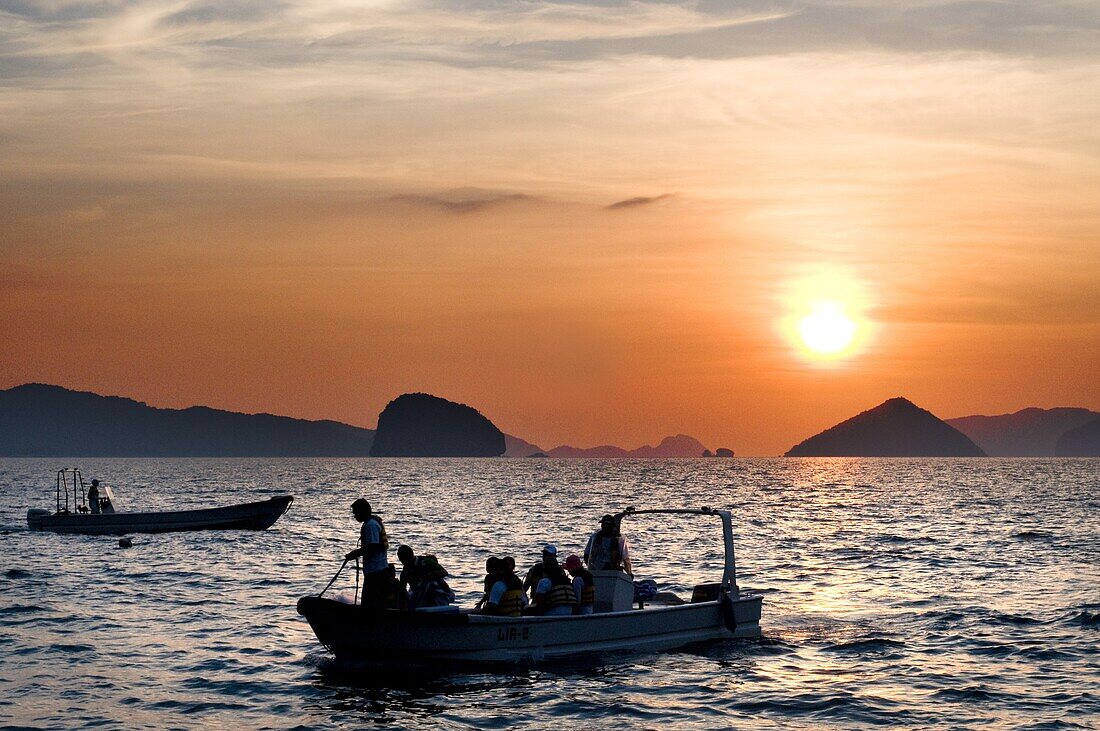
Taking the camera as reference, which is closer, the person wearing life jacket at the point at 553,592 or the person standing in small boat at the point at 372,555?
the person standing in small boat at the point at 372,555

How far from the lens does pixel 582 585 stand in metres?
27.0

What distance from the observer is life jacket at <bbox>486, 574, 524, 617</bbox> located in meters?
25.7

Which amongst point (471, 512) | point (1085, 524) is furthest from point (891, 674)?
point (471, 512)

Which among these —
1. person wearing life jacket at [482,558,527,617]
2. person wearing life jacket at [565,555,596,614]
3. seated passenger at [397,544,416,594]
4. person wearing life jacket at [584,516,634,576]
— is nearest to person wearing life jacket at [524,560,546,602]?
person wearing life jacket at [565,555,596,614]

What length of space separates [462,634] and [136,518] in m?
46.6

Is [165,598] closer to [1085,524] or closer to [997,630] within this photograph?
[997,630]

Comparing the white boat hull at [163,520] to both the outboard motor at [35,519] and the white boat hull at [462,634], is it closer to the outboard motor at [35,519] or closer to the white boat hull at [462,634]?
the outboard motor at [35,519]

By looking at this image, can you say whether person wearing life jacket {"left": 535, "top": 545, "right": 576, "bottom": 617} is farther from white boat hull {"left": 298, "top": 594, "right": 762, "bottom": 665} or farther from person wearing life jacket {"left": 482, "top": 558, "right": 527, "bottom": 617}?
person wearing life jacket {"left": 482, "top": 558, "right": 527, "bottom": 617}

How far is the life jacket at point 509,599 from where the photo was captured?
84.4 ft

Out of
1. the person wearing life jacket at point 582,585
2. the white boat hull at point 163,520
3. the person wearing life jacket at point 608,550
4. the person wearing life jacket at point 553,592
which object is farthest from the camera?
the white boat hull at point 163,520

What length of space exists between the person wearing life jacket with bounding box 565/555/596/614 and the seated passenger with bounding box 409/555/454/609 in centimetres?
288

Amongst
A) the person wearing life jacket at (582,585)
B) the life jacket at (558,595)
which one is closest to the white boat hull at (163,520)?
the person wearing life jacket at (582,585)

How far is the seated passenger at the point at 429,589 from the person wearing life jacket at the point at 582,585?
2.88m

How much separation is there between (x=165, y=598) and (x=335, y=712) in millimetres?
18735
